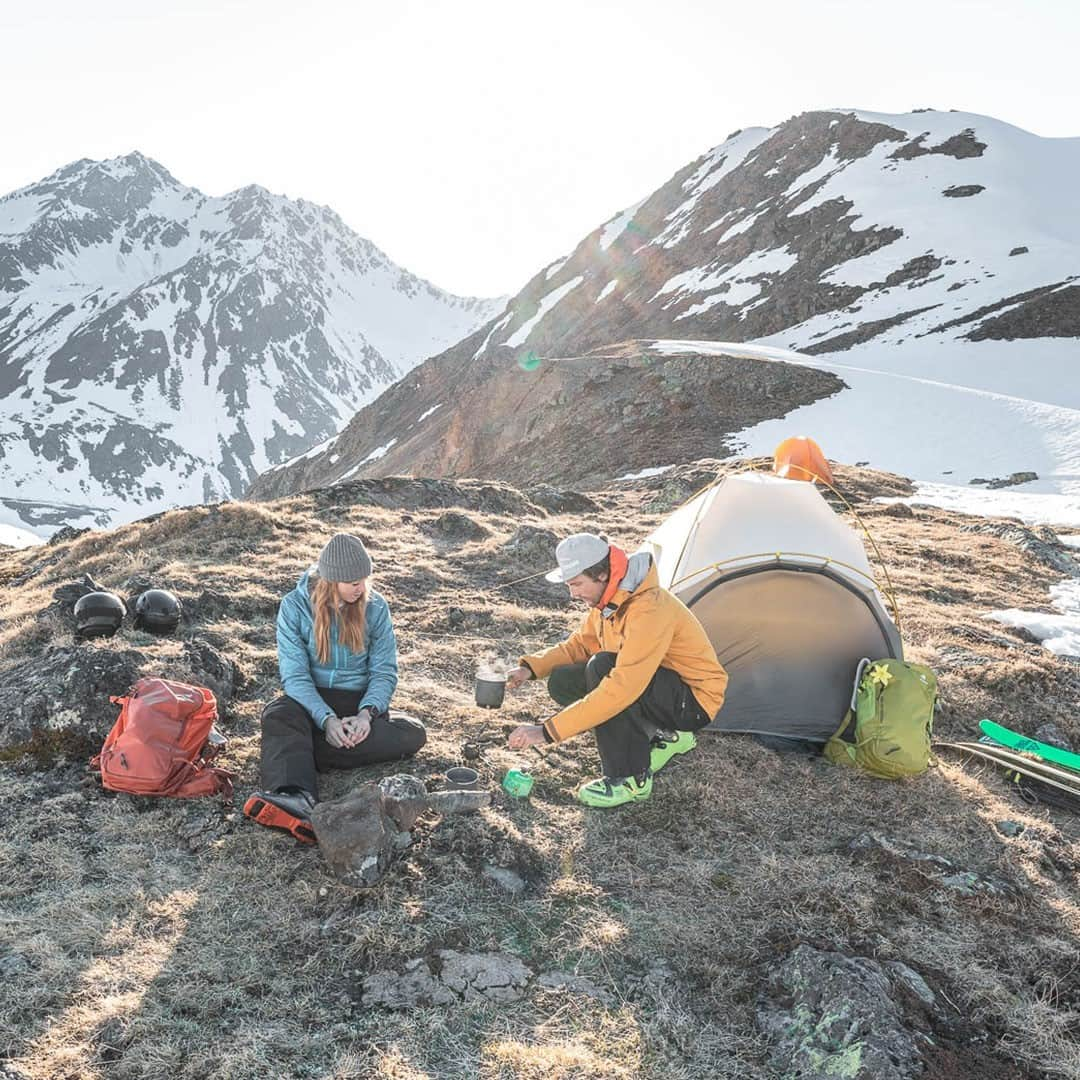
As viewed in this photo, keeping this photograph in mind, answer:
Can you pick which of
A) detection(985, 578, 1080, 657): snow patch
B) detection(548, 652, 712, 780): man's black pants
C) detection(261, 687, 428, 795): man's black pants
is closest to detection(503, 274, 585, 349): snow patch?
detection(985, 578, 1080, 657): snow patch

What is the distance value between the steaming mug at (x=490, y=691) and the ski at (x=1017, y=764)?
428 centimetres

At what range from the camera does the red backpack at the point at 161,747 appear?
16.7 ft

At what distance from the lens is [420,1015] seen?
3500 mm

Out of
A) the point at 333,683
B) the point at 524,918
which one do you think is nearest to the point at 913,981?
the point at 524,918

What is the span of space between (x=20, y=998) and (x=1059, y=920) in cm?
583

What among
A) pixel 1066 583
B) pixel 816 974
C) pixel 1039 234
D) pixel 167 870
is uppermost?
pixel 1039 234

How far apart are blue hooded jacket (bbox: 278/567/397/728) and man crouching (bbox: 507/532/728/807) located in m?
1.24

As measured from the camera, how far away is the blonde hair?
5.50 m

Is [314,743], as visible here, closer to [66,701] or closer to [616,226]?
[66,701]

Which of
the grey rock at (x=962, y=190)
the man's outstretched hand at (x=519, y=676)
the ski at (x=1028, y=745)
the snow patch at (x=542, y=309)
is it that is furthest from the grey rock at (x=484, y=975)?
the snow patch at (x=542, y=309)

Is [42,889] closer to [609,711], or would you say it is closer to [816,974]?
[609,711]

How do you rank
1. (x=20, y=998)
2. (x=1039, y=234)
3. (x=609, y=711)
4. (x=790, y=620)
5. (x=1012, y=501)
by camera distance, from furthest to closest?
(x=1039, y=234) < (x=1012, y=501) < (x=790, y=620) < (x=609, y=711) < (x=20, y=998)

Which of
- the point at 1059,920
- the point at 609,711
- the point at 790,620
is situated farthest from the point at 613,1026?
the point at 790,620

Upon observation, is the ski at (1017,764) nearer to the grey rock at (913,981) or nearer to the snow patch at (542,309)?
the grey rock at (913,981)
